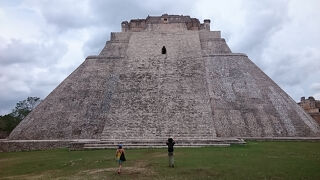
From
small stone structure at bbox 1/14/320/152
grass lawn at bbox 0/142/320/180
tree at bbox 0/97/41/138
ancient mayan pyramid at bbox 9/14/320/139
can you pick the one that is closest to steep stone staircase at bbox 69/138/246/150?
small stone structure at bbox 1/14/320/152

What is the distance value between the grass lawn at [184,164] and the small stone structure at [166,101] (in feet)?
8.79

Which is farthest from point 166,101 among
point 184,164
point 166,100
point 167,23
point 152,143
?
point 167,23

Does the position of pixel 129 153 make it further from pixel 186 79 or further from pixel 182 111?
pixel 186 79

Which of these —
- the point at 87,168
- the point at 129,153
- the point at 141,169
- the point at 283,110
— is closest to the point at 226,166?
the point at 141,169

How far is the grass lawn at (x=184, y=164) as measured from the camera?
32.5 ft

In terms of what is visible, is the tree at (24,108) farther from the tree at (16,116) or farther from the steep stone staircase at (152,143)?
the steep stone staircase at (152,143)

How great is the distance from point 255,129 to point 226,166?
8764mm

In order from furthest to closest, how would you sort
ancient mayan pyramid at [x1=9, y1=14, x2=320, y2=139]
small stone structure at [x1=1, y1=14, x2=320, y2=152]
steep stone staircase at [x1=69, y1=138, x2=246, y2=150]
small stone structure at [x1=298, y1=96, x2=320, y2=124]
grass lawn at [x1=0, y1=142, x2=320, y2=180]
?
small stone structure at [x1=298, y1=96, x2=320, y2=124] < ancient mayan pyramid at [x1=9, y1=14, x2=320, y2=139] < small stone structure at [x1=1, y1=14, x2=320, y2=152] < steep stone staircase at [x1=69, y1=138, x2=246, y2=150] < grass lawn at [x1=0, y1=142, x2=320, y2=180]

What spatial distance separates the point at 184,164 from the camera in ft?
38.4

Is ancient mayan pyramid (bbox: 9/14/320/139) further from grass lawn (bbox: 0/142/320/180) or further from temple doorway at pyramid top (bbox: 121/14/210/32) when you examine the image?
temple doorway at pyramid top (bbox: 121/14/210/32)

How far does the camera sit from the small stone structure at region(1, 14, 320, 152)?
19.0 meters

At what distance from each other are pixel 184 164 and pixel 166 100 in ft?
29.8

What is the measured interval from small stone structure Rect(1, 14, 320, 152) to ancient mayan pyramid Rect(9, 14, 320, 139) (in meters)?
0.05

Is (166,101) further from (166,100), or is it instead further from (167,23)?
(167,23)
